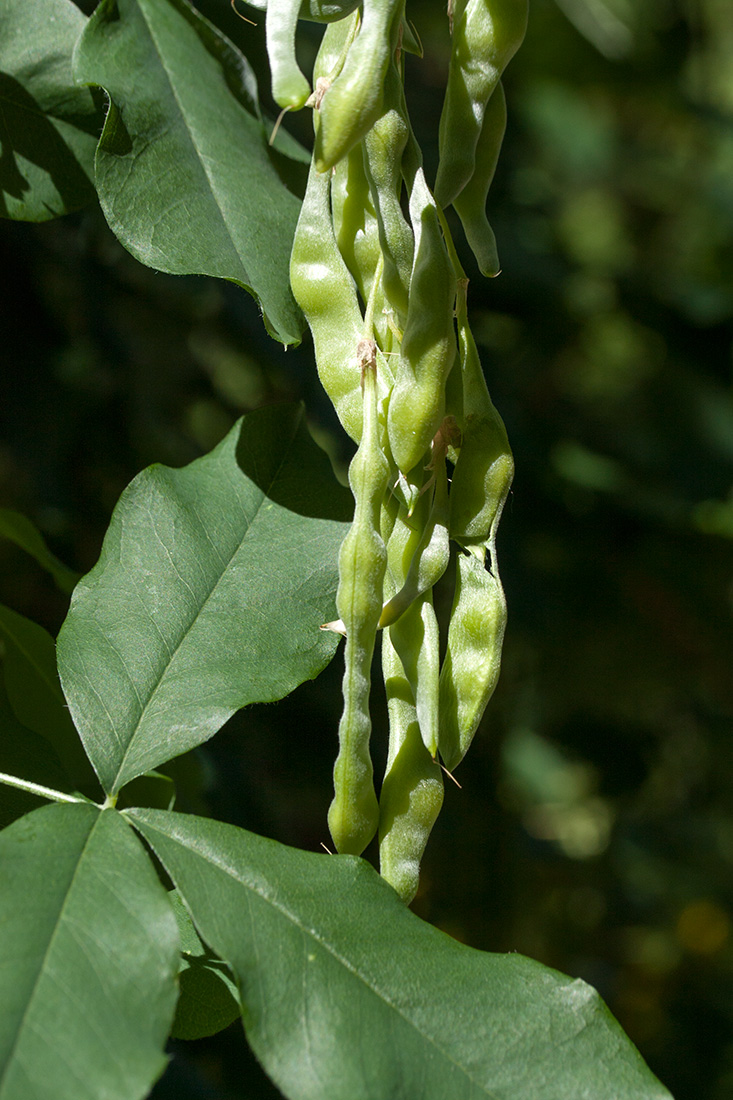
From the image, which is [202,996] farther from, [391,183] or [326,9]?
[326,9]

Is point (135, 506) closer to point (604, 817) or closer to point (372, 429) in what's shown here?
point (372, 429)

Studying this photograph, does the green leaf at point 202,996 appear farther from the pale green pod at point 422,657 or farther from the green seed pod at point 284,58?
the green seed pod at point 284,58

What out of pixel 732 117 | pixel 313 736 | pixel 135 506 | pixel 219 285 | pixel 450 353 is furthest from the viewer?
pixel 732 117

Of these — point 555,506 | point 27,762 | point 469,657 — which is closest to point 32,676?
point 27,762

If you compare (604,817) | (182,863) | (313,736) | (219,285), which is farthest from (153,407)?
(604,817)

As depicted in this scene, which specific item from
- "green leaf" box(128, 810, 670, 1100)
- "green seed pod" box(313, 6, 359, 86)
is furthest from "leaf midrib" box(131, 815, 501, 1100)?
"green seed pod" box(313, 6, 359, 86)

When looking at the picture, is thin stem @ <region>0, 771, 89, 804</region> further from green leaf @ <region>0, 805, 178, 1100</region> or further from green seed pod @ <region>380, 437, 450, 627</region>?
green seed pod @ <region>380, 437, 450, 627</region>
